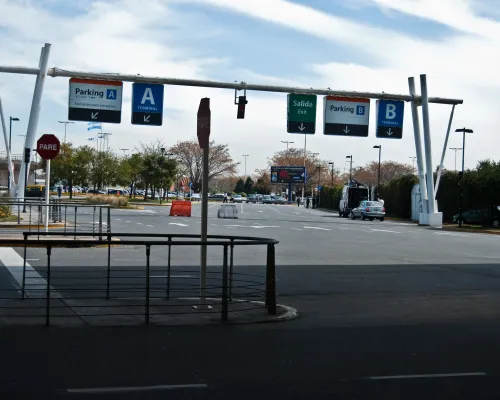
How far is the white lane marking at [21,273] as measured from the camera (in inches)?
460

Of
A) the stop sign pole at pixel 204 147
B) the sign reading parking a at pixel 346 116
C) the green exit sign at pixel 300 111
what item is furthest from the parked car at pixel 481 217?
the stop sign pole at pixel 204 147

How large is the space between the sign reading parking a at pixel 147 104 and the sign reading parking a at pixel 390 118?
38.3 ft

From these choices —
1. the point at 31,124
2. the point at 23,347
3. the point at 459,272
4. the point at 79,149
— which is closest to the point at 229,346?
the point at 23,347

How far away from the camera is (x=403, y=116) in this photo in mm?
38156

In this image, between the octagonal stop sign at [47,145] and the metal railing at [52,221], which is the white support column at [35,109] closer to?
the metal railing at [52,221]

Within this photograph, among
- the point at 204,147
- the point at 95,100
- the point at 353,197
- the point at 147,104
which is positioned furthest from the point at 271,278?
the point at 353,197

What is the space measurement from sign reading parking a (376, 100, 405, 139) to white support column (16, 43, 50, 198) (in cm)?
1682

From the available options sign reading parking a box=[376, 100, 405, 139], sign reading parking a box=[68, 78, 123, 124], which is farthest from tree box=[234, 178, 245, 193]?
sign reading parking a box=[68, 78, 123, 124]

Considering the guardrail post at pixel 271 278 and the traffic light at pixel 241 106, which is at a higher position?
the traffic light at pixel 241 106

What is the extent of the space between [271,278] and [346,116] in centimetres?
2765

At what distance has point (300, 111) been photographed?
36000 mm

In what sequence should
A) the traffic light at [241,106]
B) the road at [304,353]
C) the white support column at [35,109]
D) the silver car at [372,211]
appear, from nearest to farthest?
1. the road at [304,353]
2. the traffic light at [241,106]
3. the white support column at [35,109]
4. the silver car at [372,211]

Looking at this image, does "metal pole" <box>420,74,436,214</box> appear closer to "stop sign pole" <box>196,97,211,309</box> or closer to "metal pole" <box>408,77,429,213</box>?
"metal pole" <box>408,77,429,213</box>

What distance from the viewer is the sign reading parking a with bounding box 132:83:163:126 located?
33219 millimetres
